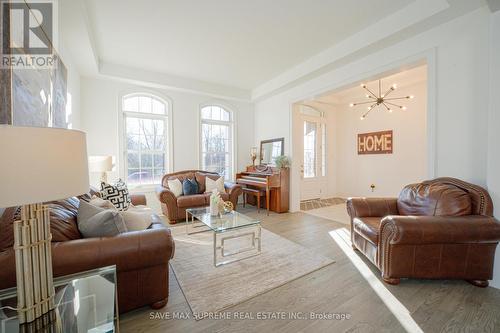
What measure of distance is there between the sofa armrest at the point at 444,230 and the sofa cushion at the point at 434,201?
142mm

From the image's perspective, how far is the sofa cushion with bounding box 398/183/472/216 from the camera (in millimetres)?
2067

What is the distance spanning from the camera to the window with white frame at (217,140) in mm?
5289

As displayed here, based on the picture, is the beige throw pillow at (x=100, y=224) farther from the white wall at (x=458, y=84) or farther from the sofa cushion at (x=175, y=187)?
the white wall at (x=458, y=84)

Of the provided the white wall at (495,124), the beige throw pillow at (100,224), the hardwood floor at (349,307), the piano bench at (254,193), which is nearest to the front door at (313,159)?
the piano bench at (254,193)

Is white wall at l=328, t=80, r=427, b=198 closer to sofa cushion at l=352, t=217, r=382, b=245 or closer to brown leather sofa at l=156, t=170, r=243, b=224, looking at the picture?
sofa cushion at l=352, t=217, r=382, b=245

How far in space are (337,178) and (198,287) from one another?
5.49 m

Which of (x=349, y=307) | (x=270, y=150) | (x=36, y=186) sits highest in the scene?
(x=270, y=150)

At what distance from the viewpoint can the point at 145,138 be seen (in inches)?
181

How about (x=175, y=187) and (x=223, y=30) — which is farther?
(x=175, y=187)

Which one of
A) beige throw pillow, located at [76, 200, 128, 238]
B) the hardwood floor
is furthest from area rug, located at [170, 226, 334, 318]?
beige throw pillow, located at [76, 200, 128, 238]

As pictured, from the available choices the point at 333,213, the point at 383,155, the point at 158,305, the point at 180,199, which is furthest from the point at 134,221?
the point at 383,155

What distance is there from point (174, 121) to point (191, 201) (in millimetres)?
1925

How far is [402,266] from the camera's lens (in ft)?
6.51

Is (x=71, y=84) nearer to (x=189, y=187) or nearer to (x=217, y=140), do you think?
(x=189, y=187)
